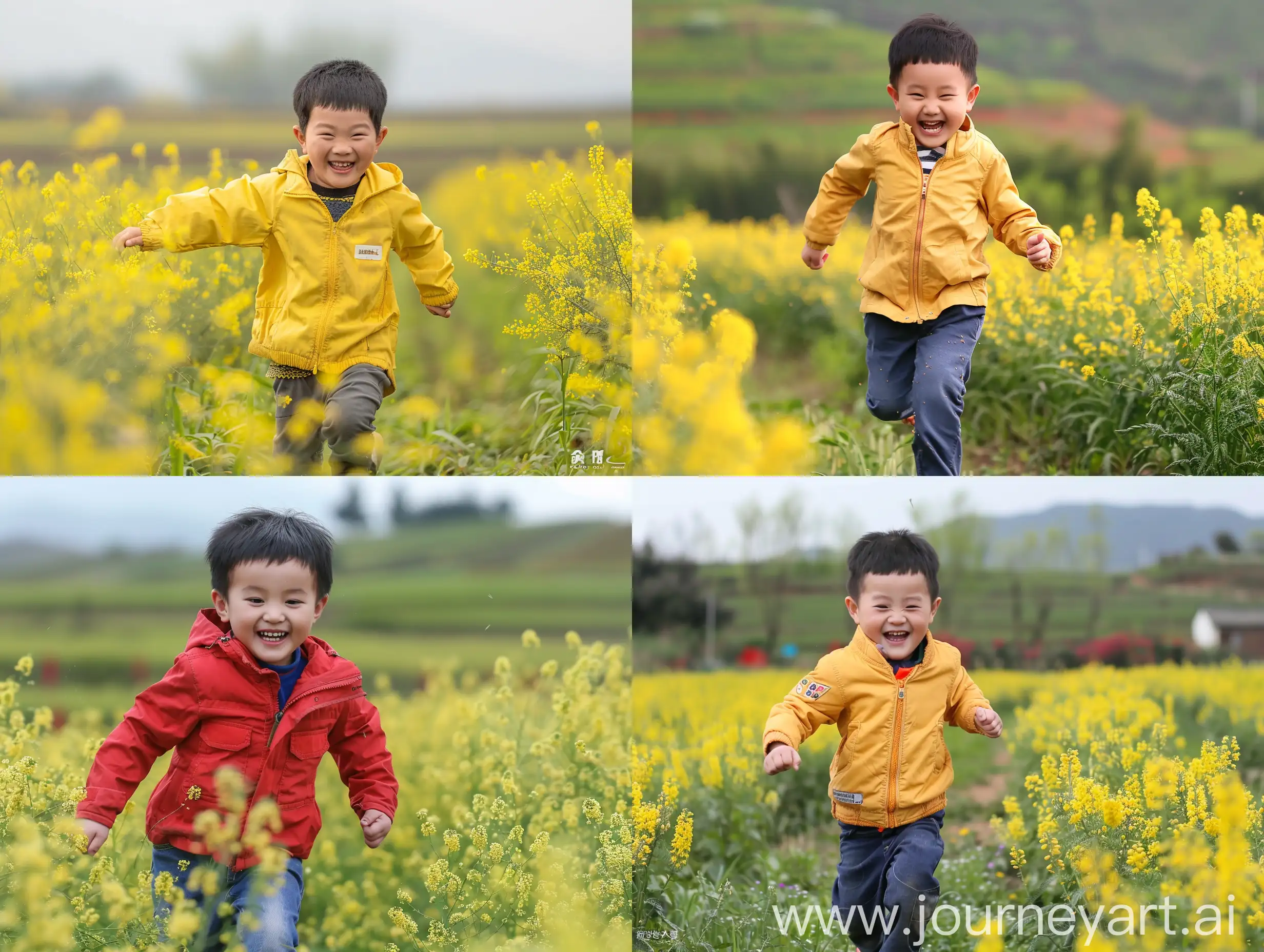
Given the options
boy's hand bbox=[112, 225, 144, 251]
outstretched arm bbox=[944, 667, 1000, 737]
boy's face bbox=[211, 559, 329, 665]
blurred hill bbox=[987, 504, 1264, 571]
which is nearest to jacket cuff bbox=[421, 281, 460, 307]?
boy's hand bbox=[112, 225, 144, 251]

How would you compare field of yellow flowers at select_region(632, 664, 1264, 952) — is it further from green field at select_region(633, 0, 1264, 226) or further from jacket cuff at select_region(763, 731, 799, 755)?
green field at select_region(633, 0, 1264, 226)

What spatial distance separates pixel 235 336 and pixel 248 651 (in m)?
1.67

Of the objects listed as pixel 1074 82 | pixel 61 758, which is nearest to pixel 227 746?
pixel 61 758

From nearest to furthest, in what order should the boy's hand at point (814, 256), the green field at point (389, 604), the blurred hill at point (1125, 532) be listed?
the boy's hand at point (814, 256) → the green field at point (389, 604) → the blurred hill at point (1125, 532)

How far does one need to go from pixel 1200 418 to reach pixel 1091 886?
1694mm

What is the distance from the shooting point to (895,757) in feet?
10.9

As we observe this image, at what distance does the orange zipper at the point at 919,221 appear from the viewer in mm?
3715

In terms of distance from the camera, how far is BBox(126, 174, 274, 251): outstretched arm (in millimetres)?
3635

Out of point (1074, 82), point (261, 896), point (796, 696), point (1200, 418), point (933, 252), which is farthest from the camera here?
point (1074, 82)

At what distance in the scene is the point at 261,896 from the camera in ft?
10.0

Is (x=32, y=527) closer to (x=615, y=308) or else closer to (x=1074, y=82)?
(x=615, y=308)

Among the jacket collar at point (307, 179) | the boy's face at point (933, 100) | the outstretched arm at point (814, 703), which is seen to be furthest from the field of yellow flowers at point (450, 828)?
the boy's face at point (933, 100)

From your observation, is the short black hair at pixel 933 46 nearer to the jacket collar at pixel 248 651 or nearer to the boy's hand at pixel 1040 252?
the boy's hand at pixel 1040 252

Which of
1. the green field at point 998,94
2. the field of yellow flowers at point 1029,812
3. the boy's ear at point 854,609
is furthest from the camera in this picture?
the green field at point 998,94
